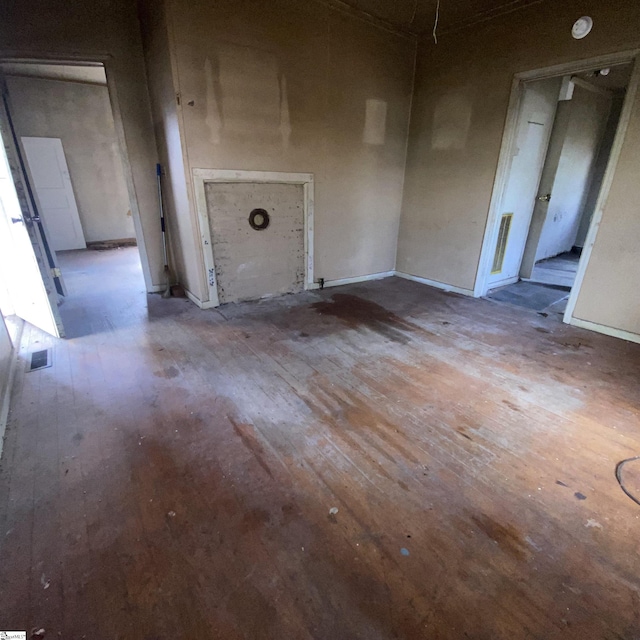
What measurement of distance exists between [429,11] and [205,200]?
3.28m

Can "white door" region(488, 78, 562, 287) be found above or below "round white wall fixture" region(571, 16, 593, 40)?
below

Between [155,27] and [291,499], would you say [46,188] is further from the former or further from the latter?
[291,499]

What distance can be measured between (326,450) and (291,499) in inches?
13.9

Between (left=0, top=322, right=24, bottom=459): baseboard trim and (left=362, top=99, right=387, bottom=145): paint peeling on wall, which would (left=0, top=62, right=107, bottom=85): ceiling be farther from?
(left=0, top=322, right=24, bottom=459): baseboard trim

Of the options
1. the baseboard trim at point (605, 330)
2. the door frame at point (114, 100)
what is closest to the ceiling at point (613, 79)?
the baseboard trim at point (605, 330)

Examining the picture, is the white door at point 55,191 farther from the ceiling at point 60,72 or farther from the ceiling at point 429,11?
the ceiling at point 429,11

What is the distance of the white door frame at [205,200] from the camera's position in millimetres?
3396

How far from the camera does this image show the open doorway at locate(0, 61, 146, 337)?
19.0 feet

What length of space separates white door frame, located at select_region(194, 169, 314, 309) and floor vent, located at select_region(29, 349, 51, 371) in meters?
1.47

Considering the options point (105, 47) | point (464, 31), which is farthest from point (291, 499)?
point (464, 31)

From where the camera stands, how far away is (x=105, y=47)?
337 cm

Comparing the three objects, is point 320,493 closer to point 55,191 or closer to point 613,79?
point 613,79

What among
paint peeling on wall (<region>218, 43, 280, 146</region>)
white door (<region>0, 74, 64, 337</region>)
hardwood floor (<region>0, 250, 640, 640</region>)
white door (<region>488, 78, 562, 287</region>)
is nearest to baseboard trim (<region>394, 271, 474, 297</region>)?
white door (<region>488, 78, 562, 287</region>)

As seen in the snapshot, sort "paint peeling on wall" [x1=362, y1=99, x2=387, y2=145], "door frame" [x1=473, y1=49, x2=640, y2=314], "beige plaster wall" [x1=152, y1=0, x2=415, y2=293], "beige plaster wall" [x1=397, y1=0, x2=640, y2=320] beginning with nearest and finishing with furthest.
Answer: "door frame" [x1=473, y1=49, x2=640, y2=314] < "beige plaster wall" [x1=397, y1=0, x2=640, y2=320] < "beige plaster wall" [x1=152, y1=0, x2=415, y2=293] < "paint peeling on wall" [x1=362, y1=99, x2=387, y2=145]
